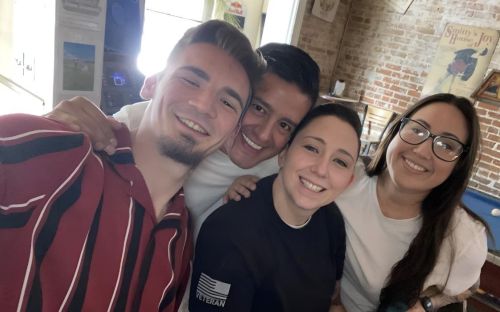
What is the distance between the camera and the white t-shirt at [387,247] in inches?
61.2

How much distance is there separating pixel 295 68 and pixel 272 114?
24 centimetres

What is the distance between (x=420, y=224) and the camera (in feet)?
5.29

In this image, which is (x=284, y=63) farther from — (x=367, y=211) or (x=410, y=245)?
(x=410, y=245)

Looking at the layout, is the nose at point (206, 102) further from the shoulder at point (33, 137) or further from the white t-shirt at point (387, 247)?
the white t-shirt at point (387, 247)

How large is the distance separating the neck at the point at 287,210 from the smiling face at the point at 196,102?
316mm

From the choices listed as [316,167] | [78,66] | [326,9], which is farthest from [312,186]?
[326,9]

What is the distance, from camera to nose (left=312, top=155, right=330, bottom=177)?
49.1 inches

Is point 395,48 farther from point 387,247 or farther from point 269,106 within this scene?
point 269,106

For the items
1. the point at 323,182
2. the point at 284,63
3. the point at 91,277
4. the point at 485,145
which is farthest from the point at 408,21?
the point at 91,277

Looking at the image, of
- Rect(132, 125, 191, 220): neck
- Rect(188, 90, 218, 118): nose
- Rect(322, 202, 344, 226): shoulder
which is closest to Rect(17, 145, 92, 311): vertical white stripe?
Rect(132, 125, 191, 220): neck

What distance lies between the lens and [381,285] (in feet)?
5.16

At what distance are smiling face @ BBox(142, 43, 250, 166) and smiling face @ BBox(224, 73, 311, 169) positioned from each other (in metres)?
0.23

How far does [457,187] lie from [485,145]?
3451 mm

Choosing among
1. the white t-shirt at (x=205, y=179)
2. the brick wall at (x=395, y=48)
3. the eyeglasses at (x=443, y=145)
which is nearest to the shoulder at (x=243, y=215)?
the white t-shirt at (x=205, y=179)
